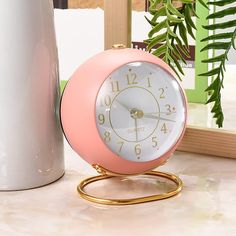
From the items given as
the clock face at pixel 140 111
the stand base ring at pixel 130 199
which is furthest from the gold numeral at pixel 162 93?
the stand base ring at pixel 130 199

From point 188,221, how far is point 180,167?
0.18 m

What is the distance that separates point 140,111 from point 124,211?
10 centimetres

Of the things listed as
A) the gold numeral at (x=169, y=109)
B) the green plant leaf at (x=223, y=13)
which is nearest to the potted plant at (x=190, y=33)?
the green plant leaf at (x=223, y=13)

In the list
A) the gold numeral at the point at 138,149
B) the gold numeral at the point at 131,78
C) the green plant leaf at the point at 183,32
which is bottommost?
the gold numeral at the point at 138,149

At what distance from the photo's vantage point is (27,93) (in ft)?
2.01

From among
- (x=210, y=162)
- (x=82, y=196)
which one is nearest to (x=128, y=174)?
(x=82, y=196)

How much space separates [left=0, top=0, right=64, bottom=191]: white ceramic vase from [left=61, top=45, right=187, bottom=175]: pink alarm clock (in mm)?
29

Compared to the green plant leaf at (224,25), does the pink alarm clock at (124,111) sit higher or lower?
lower

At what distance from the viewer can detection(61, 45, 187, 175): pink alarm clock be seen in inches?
23.3

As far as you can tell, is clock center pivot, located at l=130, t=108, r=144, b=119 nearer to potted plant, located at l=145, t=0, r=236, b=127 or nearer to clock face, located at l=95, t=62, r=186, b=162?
clock face, located at l=95, t=62, r=186, b=162

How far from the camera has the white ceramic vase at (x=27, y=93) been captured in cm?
60

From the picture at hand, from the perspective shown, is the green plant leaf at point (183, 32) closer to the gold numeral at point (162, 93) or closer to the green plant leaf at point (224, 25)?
the green plant leaf at point (224, 25)

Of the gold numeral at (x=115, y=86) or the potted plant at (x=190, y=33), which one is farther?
the potted plant at (x=190, y=33)

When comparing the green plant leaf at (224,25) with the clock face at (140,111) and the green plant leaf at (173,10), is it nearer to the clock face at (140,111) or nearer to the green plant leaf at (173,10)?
the green plant leaf at (173,10)
